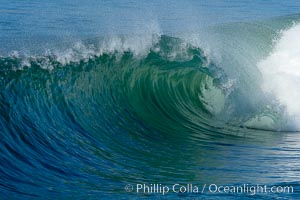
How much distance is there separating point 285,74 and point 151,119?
4269 mm

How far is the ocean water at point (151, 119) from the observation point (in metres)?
9.02

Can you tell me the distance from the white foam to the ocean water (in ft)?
0.12

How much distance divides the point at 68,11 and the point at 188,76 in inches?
699

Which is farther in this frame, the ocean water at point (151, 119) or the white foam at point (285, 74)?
the white foam at point (285, 74)

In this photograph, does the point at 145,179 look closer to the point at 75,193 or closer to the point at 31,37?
the point at 75,193

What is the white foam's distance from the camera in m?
14.8

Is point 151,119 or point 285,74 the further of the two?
point 285,74

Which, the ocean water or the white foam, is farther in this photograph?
the white foam

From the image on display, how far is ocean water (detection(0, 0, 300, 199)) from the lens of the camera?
29.6ft

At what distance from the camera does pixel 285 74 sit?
16000 mm

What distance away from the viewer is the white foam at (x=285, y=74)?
1476 cm

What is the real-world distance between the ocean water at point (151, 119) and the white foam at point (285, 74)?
4cm

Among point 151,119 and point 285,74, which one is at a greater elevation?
point 285,74

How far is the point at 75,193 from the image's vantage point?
27.7ft
